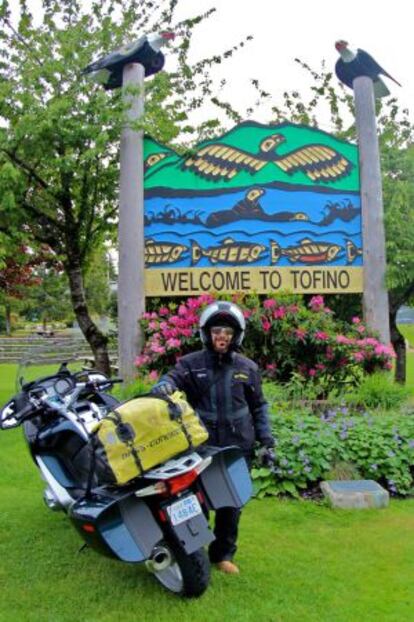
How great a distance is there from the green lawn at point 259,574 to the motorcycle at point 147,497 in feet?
0.69

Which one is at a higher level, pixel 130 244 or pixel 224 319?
pixel 130 244

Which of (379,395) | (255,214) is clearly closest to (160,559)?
(379,395)

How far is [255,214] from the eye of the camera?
8.16 metres

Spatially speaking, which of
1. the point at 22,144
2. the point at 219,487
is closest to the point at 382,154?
the point at 22,144

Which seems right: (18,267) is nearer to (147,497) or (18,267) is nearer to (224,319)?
(224,319)

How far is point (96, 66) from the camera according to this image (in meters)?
8.28

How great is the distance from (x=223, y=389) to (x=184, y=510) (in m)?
0.78

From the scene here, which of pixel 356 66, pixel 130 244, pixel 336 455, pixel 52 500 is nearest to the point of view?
pixel 52 500

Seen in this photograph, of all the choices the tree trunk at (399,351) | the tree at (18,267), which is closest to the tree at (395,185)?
the tree trunk at (399,351)

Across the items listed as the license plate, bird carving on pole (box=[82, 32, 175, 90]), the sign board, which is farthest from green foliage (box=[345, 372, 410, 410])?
bird carving on pole (box=[82, 32, 175, 90])

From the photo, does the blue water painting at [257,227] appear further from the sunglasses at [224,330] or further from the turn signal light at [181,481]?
the turn signal light at [181,481]

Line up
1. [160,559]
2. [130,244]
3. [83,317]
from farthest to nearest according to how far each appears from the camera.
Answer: [83,317], [130,244], [160,559]

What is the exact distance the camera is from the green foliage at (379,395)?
260 inches

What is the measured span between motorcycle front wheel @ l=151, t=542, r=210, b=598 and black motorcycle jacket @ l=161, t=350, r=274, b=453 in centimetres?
66
